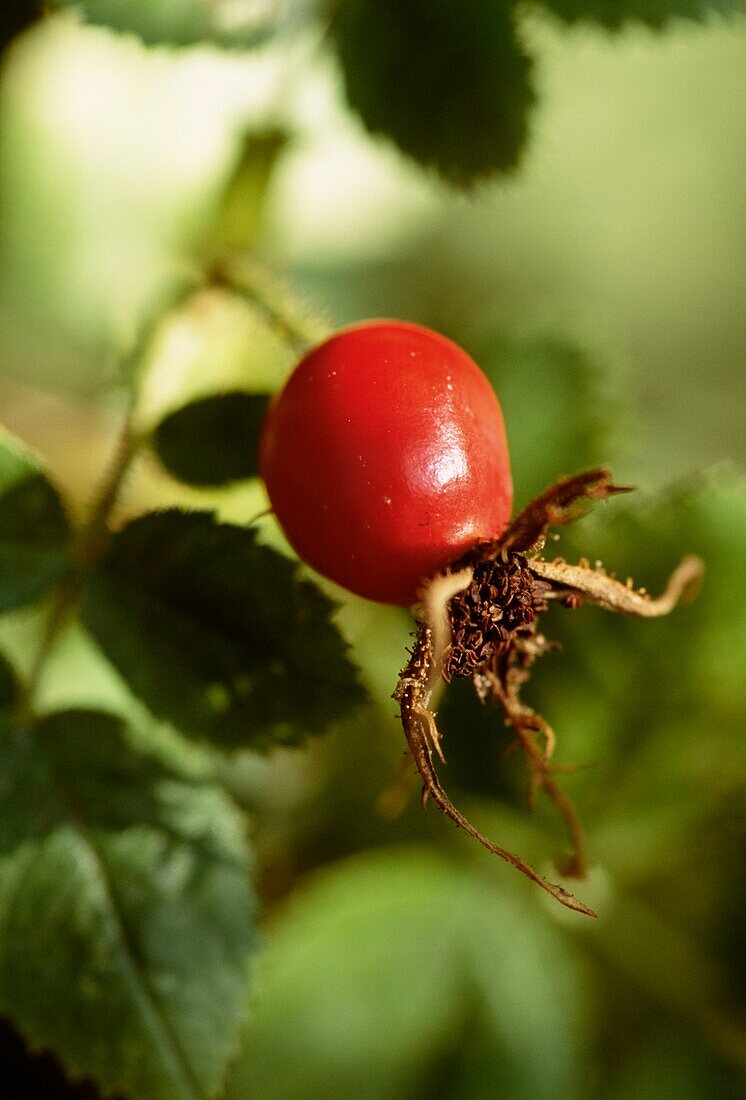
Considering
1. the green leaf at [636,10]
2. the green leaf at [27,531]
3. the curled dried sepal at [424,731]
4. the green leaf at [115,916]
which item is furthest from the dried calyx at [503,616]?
the green leaf at [636,10]

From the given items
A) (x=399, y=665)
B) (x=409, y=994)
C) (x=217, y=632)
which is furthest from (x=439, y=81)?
(x=409, y=994)

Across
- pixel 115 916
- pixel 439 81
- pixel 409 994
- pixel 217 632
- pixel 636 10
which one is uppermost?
pixel 636 10

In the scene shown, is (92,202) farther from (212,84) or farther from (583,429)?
(583,429)

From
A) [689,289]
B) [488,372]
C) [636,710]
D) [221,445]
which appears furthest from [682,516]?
[689,289]

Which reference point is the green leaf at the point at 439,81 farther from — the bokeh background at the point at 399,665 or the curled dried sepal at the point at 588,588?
the curled dried sepal at the point at 588,588

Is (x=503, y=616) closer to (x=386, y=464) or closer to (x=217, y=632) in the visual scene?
(x=386, y=464)
